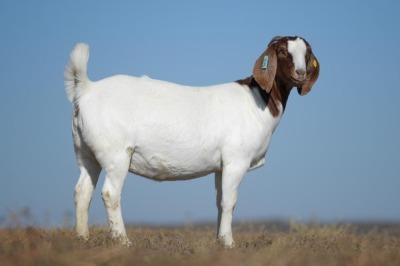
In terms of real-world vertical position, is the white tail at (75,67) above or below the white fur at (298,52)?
below

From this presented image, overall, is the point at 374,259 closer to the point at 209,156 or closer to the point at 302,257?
the point at 302,257

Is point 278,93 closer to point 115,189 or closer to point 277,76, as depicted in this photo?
point 277,76

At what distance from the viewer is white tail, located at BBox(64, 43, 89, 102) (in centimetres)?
892

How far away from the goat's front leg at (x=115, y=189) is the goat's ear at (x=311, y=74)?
2.98 meters

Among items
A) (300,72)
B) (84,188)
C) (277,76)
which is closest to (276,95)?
(277,76)

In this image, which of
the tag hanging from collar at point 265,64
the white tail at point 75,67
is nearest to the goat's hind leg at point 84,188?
the white tail at point 75,67

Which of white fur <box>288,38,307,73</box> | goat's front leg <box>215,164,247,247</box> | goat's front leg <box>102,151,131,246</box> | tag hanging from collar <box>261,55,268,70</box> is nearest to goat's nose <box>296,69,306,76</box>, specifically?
white fur <box>288,38,307,73</box>

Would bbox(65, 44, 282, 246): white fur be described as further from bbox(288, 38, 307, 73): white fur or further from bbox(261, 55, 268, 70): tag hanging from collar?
bbox(288, 38, 307, 73): white fur

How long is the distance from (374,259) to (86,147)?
4055 millimetres

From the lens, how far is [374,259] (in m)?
7.02

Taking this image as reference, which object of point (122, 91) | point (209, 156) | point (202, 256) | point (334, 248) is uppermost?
point (122, 91)

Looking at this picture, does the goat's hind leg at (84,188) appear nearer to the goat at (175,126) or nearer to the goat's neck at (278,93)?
the goat at (175,126)

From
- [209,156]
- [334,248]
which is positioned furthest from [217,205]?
[334,248]

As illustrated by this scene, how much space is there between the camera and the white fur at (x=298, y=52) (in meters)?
9.05
